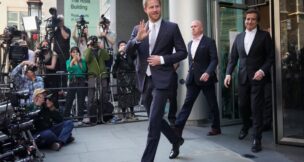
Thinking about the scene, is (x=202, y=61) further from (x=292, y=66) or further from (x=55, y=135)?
(x=55, y=135)

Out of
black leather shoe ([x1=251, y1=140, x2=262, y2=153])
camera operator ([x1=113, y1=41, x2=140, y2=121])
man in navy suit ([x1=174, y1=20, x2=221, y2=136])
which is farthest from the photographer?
camera operator ([x1=113, y1=41, x2=140, y2=121])

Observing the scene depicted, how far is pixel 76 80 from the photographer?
26.4ft

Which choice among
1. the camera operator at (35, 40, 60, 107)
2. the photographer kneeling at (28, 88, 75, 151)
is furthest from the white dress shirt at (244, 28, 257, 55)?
the camera operator at (35, 40, 60, 107)

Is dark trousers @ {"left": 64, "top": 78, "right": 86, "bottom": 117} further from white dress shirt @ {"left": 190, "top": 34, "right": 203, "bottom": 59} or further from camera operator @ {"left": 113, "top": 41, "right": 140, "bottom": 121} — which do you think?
white dress shirt @ {"left": 190, "top": 34, "right": 203, "bottom": 59}

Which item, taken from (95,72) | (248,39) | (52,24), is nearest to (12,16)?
(52,24)

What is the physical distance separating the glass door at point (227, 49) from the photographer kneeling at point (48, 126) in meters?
2.92

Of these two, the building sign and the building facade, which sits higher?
the building sign

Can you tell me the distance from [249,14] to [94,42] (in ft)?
12.4

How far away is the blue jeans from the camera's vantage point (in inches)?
219

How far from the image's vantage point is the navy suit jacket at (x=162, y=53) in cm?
420

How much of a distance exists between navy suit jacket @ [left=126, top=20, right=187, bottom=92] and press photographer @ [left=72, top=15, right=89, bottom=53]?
5.70m

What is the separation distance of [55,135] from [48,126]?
0.56 feet

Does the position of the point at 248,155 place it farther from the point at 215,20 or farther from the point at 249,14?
the point at 215,20

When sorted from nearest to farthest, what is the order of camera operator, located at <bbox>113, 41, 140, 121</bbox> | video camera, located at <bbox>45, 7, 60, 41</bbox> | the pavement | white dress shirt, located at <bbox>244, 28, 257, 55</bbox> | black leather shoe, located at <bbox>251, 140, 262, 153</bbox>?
the pavement, black leather shoe, located at <bbox>251, 140, 262, 153</bbox>, white dress shirt, located at <bbox>244, 28, 257, 55</bbox>, camera operator, located at <bbox>113, 41, 140, 121</bbox>, video camera, located at <bbox>45, 7, 60, 41</bbox>
